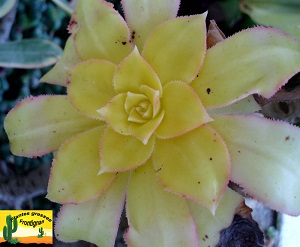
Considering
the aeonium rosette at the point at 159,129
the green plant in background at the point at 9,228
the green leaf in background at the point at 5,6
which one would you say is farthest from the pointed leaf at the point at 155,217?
the green leaf in background at the point at 5,6

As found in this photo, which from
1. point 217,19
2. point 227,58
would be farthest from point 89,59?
point 217,19

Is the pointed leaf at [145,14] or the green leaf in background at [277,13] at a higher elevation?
the pointed leaf at [145,14]

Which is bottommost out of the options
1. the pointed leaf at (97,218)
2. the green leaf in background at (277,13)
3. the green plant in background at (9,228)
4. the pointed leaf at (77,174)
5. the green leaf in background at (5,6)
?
the green plant in background at (9,228)

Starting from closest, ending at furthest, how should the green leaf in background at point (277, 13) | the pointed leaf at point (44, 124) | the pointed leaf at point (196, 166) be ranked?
1. the pointed leaf at point (196, 166)
2. the pointed leaf at point (44, 124)
3. the green leaf in background at point (277, 13)

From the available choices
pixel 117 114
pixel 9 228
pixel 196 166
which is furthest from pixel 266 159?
pixel 9 228

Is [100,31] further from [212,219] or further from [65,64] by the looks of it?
[212,219]

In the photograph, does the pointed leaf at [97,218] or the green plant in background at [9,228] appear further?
the green plant in background at [9,228]

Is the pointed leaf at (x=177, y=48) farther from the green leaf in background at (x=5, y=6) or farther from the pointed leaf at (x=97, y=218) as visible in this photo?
the green leaf in background at (x=5, y=6)
